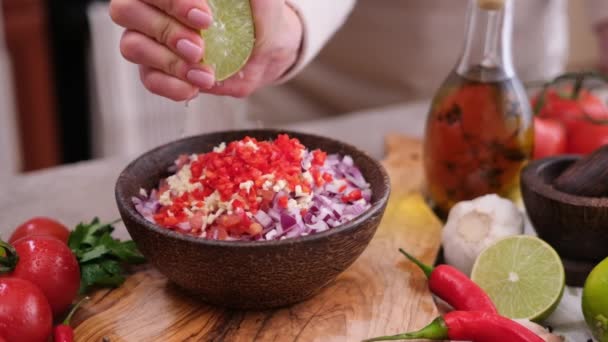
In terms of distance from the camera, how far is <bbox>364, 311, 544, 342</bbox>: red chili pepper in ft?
3.30

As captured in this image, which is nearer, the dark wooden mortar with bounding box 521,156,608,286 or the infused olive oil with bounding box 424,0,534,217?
the dark wooden mortar with bounding box 521,156,608,286

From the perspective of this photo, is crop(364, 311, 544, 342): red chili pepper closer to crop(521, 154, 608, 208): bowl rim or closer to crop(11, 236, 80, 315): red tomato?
crop(521, 154, 608, 208): bowl rim

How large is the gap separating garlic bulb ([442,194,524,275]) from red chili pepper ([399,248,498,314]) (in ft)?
0.20

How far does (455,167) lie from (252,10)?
507mm

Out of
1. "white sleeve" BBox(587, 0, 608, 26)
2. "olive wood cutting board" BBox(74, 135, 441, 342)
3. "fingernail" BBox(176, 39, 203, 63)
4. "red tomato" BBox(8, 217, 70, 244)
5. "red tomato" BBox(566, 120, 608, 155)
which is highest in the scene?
"fingernail" BBox(176, 39, 203, 63)

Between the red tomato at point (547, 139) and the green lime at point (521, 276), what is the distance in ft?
1.46

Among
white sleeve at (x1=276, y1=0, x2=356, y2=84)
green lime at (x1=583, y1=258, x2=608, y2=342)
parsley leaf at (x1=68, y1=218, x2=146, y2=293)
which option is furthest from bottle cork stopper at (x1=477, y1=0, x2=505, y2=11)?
parsley leaf at (x1=68, y1=218, x2=146, y2=293)

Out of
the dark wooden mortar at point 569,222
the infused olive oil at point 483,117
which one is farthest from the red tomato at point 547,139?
the dark wooden mortar at point 569,222

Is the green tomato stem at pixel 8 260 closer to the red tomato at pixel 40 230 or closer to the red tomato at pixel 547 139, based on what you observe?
the red tomato at pixel 40 230

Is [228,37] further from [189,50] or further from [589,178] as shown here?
[589,178]

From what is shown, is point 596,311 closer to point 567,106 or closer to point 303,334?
point 303,334

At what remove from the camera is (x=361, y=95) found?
7.43 feet

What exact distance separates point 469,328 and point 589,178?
0.36 meters

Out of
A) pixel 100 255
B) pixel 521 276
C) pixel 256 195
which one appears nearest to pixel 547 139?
pixel 521 276
